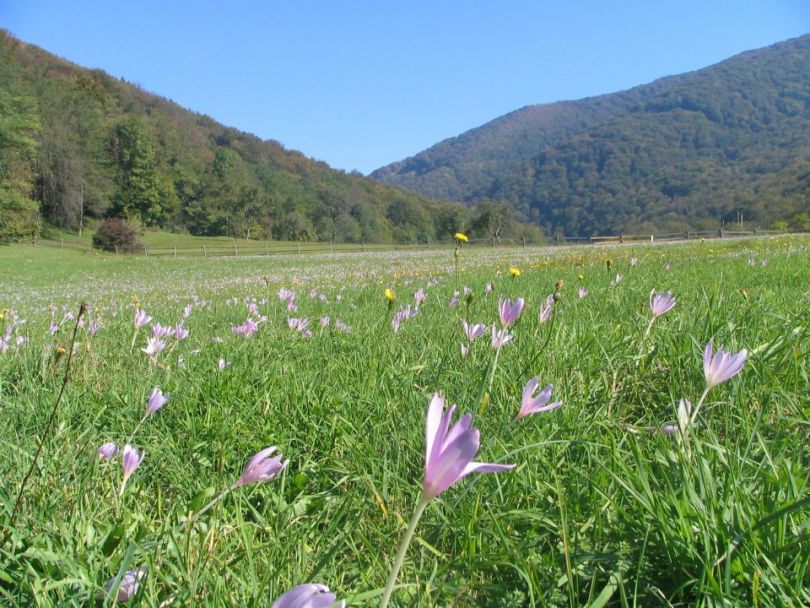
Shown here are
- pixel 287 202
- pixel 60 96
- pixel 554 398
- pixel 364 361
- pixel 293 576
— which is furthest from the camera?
pixel 287 202

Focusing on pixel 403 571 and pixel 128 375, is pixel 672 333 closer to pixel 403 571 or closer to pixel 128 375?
pixel 403 571

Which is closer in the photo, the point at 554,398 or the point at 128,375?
the point at 554,398

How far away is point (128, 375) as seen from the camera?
Answer: 2.26 metres

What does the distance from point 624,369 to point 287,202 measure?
112m

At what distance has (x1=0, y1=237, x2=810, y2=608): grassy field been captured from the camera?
936 millimetres

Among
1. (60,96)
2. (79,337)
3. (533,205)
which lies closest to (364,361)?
(79,337)

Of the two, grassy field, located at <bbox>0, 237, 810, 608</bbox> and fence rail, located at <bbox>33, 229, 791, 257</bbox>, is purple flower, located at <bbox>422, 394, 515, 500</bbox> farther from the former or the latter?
fence rail, located at <bbox>33, 229, 791, 257</bbox>

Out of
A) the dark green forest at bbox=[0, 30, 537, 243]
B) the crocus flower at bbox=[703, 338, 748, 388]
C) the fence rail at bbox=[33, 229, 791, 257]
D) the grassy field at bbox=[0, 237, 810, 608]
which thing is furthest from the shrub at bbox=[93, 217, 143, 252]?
the crocus flower at bbox=[703, 338, 748, 388]

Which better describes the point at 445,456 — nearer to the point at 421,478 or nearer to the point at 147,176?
the point at 421,478

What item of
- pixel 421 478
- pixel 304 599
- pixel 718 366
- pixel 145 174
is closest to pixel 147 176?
pixel 145 174

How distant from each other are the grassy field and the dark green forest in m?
53.2

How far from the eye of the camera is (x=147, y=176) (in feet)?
270

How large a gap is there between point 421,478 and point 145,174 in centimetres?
9232

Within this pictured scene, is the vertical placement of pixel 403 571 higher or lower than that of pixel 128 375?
lower
